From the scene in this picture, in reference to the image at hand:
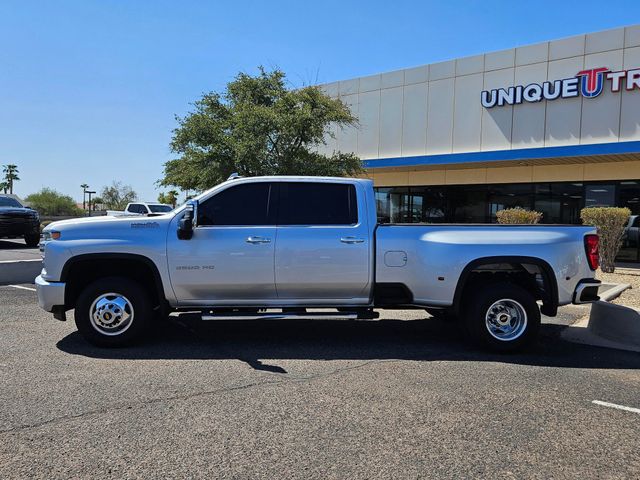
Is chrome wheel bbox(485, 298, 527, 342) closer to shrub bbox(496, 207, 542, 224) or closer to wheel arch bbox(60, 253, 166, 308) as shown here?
wheel arch bbox(60, 253, 166, 308)

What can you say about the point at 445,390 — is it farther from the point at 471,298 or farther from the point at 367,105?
the point at 367,105

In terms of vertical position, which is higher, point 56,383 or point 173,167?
point 173,167

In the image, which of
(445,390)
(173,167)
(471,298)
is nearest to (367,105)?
(173,167)

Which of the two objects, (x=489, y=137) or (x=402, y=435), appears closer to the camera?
(x=402, y=435)

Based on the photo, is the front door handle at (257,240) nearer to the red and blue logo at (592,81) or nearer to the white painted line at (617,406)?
the white painted line at (617,406)

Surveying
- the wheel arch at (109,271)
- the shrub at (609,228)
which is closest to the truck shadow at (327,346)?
the wheel arch at (109,271)

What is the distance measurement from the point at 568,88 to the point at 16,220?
18785 millimetres

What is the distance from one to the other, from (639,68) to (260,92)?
1269 cm

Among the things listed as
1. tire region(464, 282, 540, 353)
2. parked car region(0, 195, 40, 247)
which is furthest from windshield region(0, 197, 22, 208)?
tire region(464, 282, 540, 353)

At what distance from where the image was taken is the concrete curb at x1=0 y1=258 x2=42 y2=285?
11142mm

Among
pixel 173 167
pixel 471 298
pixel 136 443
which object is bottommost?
pixel 136 443

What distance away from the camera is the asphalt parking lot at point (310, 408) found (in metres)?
3.30

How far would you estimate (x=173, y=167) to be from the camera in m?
21.8

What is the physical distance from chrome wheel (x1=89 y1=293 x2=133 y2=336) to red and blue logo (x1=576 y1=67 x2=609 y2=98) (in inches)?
590
